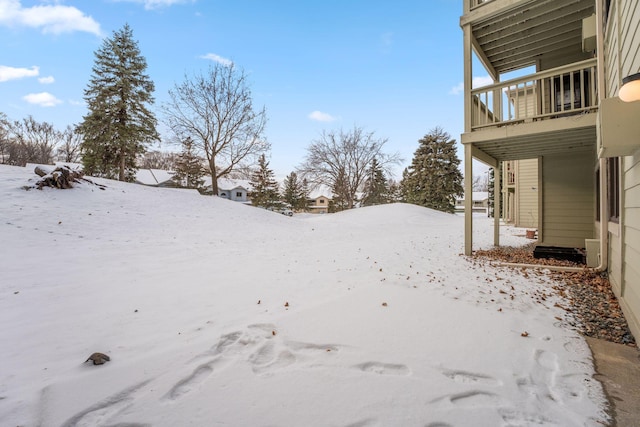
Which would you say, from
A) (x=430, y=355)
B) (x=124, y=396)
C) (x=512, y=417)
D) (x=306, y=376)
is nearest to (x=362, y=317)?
(x=430, y=355)

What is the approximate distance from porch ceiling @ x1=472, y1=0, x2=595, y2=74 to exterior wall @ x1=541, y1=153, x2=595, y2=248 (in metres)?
2.47

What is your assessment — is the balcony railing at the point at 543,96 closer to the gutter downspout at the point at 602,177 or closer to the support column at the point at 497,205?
the gutter downspout at the point at 602,177

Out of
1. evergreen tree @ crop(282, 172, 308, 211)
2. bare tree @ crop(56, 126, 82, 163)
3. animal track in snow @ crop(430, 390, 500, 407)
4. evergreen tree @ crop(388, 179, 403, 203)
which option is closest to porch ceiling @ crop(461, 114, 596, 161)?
animal track in snow @ crop(430, 390, 500, 407)

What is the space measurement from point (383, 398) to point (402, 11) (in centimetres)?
1350

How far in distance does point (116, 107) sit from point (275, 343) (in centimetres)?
2129

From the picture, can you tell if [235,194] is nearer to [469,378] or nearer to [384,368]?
[384,368]

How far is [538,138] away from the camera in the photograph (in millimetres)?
5270

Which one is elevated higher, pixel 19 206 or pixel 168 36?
pixel 168 36

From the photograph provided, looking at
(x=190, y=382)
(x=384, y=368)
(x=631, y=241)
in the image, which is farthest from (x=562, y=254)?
(x=190, y=382)

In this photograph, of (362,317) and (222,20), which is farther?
(222,20)

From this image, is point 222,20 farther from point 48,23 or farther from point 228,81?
point 228,81

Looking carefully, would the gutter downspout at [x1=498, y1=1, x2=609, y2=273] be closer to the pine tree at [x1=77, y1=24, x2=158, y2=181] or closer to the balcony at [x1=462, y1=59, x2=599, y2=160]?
the balcony at [x1=462, y1=59, x2=599, y2=160]

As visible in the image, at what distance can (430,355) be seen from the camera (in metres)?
2.11

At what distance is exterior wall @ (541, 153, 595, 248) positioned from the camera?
6426 millimetres
